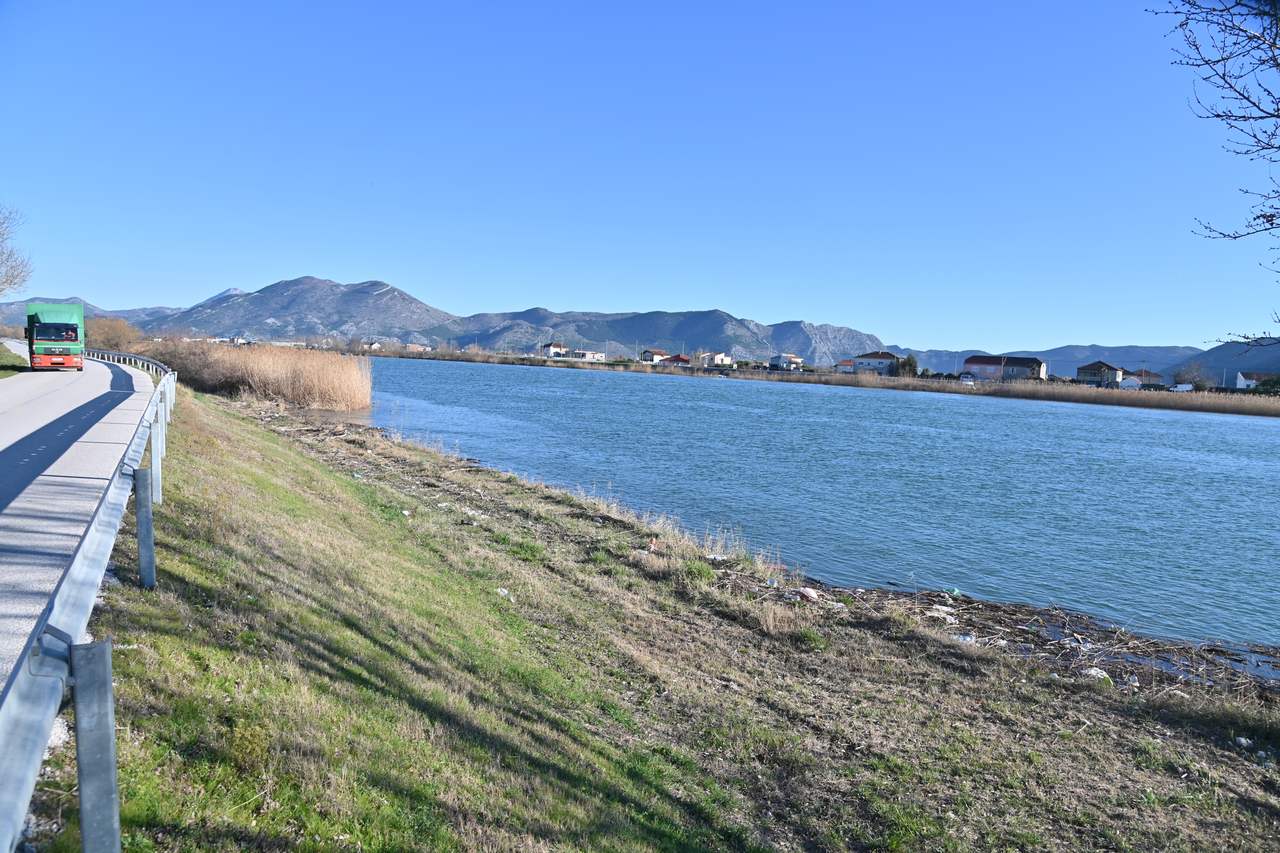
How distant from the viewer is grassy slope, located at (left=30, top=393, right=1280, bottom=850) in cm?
444

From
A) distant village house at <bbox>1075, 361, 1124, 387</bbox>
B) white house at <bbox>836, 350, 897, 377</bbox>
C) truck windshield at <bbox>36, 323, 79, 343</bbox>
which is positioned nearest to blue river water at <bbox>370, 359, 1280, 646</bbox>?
truck windshield at <bbox>36, 323, 79, 343</bbox>

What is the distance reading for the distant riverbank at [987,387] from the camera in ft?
322

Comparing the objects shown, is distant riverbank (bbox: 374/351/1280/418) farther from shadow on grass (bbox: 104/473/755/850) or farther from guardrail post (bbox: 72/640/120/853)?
guardrail post (bbox: 72/640/120/853)

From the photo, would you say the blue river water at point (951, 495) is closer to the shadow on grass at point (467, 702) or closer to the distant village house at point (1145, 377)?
the shadow on grass at point (467, 702)

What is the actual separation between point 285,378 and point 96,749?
42.3 metres

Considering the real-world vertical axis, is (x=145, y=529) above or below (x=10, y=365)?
below

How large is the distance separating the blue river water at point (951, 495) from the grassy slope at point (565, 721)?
5974 mm

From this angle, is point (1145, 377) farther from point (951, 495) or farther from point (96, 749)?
point (96, 749)

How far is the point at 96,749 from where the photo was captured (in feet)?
8.54

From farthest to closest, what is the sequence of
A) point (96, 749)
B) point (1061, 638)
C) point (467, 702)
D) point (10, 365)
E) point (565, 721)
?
point (10, 365) < point (1061, 638) < point (565, 721) < point (467, 702) < point (96, 749)

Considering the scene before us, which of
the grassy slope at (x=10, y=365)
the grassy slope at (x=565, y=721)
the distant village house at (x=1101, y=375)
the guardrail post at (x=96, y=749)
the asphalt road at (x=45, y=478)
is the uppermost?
the distant village house at (x=1101, y=375)

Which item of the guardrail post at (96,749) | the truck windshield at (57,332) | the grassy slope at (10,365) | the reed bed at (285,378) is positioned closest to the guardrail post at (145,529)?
the guardrail post at (96,749)

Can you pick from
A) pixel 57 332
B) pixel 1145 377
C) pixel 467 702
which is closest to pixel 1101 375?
pixel 1145 377

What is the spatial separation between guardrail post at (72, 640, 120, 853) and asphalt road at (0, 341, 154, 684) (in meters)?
2.59
